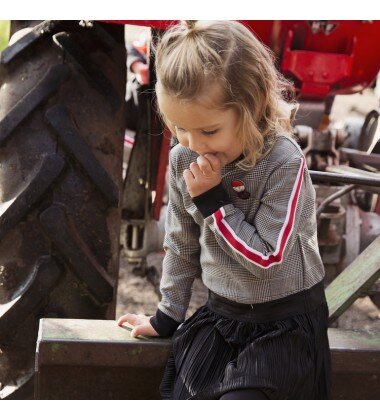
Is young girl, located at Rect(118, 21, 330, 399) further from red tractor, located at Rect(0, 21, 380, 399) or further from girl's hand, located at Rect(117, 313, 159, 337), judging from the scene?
red tractor, located at Rect(0, 21, 380, 399)

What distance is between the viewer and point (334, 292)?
2.07m

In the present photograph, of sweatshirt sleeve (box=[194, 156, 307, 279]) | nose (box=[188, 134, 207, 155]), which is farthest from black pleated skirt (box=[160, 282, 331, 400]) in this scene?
nose (box=[188, 134, 207, 155])

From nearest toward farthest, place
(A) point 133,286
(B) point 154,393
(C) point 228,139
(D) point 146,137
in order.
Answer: (C) point 228,139, (B) point 154,393, (D) point 146,137, (A) point 133,286

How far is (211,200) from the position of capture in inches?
61.6

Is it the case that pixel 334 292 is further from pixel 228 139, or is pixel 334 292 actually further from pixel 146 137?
pixel 146 137

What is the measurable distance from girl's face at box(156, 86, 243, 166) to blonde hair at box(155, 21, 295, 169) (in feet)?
0.04

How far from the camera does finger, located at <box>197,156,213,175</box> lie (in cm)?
155

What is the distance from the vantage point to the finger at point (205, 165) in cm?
155

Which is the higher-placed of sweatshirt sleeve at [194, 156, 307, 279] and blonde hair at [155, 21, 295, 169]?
blonde hair at [155, 21, 295, 169]

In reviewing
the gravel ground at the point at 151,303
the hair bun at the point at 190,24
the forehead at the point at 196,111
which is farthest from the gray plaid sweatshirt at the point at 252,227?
the gravel ground at the point at 151,303

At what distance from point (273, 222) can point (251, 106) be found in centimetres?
21

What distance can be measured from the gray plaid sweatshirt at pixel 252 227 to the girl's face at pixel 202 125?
7cm

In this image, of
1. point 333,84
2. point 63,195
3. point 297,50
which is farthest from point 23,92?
point 333,84

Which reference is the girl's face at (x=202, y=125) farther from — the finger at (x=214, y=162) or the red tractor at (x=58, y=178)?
the red tractor at (x=58, y=178)
